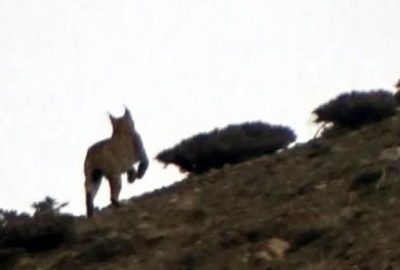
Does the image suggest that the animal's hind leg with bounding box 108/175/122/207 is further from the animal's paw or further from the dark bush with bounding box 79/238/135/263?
the dark bush with bounding box 79/238/135/263

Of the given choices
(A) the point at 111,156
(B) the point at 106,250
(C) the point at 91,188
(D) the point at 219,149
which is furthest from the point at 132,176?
(B) the point at 106,250

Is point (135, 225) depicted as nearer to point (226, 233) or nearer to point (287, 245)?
point (226, 233)

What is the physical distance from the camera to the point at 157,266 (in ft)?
80.3

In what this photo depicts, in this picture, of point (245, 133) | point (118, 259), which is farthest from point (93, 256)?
point (245, 133)

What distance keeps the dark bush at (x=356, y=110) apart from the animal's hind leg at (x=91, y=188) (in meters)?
5.97

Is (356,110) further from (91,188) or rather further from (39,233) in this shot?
(39,233)

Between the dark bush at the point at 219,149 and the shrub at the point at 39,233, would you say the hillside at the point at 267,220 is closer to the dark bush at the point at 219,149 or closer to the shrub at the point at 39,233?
the shrub at the point at 39,233

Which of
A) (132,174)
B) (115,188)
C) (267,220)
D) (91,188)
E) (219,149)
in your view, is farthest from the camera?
(219,149)

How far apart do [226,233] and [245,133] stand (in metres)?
9.80

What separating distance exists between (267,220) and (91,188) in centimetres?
499

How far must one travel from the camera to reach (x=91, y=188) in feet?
97.9

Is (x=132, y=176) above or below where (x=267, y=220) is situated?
above

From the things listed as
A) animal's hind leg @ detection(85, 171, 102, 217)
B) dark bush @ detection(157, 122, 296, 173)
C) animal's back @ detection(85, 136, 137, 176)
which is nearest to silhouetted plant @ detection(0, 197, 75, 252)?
animal's hind leg @ detection(85, 171, 102, 217)

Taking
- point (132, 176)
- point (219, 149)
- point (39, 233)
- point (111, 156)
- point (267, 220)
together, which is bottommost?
point (267, 220)
